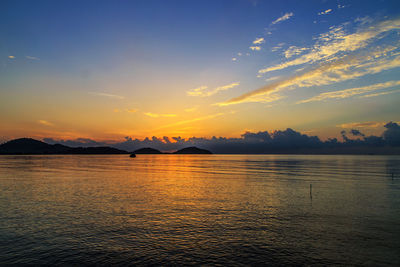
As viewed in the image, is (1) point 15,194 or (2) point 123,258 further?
(1) point 15,194

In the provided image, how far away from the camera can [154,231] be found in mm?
23953

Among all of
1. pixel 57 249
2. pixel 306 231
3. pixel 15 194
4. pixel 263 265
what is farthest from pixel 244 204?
pixel 15 194

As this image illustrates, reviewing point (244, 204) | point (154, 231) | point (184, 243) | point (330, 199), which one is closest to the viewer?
point (184, 243)

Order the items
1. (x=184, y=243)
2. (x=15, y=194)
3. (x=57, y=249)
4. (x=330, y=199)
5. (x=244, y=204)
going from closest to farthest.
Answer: (x=57, y=249) → (x=184, y=243) → (x=244, y=204) → (x=330, y=199) → (x=15, y=194)

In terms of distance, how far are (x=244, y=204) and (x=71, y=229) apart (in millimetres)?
22800

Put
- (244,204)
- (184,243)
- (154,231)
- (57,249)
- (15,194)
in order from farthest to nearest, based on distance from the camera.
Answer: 1. (15,194)
2. (244,204)
3. (154,231)
4. (184,243)
5. (57,249)

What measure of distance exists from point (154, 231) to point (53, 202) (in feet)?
71.2

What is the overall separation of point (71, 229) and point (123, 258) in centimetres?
961

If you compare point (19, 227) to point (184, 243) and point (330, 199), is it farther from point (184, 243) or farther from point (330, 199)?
point (330, 199)

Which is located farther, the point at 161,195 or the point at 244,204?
the point at 161,195

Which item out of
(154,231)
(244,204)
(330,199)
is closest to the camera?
(154,231)

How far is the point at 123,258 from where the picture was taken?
17.9 m

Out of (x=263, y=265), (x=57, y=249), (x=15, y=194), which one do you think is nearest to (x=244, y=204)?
(x=263, y=265)

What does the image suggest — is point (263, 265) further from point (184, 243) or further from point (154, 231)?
point (154, 231)
